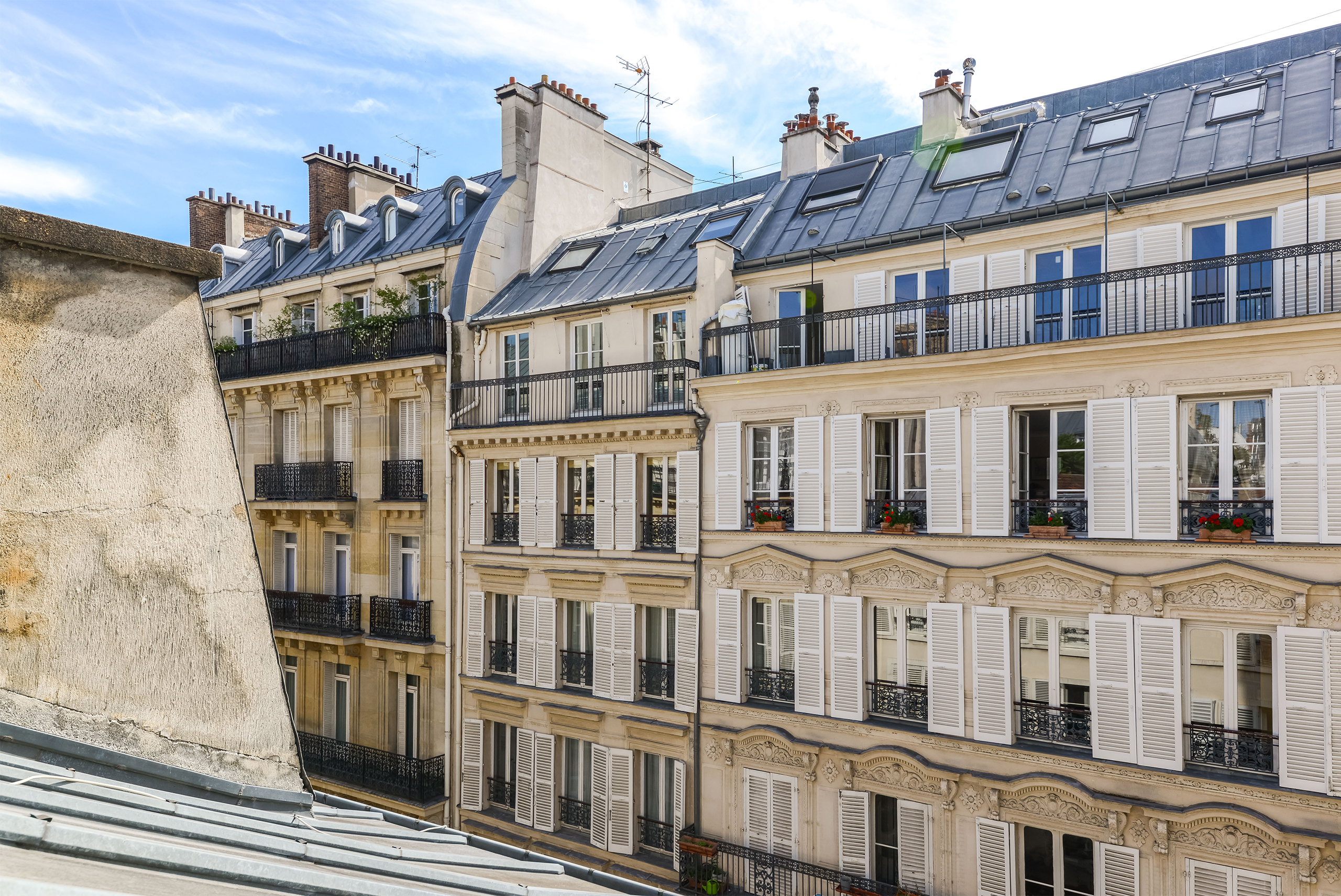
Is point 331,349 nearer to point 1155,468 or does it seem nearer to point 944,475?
point 944,475

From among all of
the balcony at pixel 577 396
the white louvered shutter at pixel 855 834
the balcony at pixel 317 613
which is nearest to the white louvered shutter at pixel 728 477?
the balcony at pixel 577 396

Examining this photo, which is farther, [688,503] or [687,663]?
[688,503]

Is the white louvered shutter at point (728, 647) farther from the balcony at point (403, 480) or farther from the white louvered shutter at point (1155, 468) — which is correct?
the balcony at point (403, 480)

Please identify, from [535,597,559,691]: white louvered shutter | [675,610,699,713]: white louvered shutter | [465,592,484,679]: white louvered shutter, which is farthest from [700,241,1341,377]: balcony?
[465,592,484,679]: white louvered shutter

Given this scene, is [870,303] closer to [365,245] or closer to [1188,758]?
[1188,758]

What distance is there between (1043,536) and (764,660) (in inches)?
221

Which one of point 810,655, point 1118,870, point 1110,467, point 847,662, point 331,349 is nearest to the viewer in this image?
point 1118,870

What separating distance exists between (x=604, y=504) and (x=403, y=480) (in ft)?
19.8

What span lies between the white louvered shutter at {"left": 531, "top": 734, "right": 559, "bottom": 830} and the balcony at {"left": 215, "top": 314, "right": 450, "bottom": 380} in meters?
9.30

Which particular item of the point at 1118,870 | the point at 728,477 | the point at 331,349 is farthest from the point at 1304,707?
the point at 331,349

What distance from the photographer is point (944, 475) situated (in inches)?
551

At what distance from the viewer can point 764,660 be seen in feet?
52.7

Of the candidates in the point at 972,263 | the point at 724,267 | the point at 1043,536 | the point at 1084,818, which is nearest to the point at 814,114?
the point at 724,267

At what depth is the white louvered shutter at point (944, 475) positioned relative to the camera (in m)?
13.9
